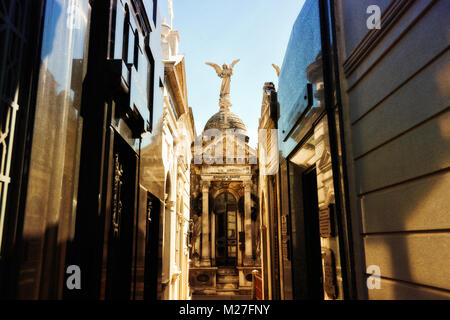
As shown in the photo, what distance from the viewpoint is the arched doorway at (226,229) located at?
21672 mm

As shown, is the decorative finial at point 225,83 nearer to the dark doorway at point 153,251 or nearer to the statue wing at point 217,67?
the statue wing at point 217,67

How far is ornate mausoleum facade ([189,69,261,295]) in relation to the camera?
63.9ft

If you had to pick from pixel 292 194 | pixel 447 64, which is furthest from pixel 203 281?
pixel 447 64

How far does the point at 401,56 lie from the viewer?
2783 millimetres

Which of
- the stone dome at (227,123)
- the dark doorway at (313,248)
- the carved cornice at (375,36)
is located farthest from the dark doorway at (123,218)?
the stone dome at (227,123)

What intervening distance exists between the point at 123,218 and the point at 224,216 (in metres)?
17.9

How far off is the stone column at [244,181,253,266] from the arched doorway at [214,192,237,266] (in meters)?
1.78

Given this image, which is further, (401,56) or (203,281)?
(203,281)

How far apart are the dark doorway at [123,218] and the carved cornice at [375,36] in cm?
254

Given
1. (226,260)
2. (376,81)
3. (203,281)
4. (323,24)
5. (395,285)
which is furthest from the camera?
(226,260)

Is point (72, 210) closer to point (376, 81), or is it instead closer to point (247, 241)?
point (376, 81)

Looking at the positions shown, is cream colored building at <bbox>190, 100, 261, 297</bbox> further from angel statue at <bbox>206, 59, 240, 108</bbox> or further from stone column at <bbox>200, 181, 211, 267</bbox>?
angel statue at <bbox>206, 59, 240, 108</bbox>

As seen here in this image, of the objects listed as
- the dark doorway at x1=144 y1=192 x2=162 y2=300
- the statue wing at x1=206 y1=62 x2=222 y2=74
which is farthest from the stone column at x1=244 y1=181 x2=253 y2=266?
the dark doorway at x1=144 y1=192 x2=162 y2=300
